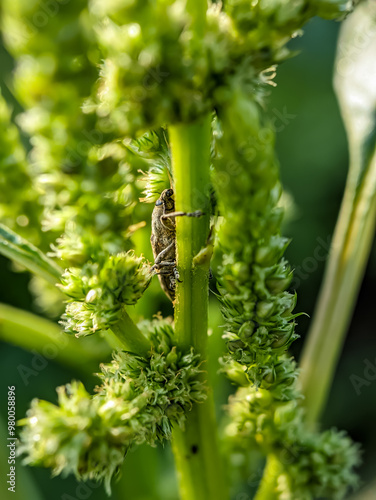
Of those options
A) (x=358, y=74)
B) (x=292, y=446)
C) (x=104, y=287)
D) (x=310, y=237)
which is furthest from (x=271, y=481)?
(x=310, y=237)

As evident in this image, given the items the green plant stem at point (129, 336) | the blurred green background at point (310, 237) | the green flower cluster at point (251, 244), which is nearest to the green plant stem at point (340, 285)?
the blurred green background at point (310, 237)

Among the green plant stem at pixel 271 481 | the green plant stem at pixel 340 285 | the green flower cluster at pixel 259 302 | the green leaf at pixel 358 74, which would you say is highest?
the green leaf at pixel 358 74

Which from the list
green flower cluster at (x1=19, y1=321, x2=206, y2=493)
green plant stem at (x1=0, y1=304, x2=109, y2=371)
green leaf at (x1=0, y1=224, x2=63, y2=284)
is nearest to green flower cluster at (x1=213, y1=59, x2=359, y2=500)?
green flower cluster at (x1=19, y1=321, x2=206, y2=493)

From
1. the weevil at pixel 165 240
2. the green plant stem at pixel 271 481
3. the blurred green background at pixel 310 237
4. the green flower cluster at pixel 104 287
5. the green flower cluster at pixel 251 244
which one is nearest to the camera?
the green flower cluster at pixel 251 244

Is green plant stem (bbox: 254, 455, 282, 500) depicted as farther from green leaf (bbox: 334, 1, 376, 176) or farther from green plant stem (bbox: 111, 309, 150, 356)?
green leaf (bbox: 334, 1, 376, 176)

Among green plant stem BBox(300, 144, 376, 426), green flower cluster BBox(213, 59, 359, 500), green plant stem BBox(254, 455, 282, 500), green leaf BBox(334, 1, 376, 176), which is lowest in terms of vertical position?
green plant stem BBox(254, 455, 282, 500)

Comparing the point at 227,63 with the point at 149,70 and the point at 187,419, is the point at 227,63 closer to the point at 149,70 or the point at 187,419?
the point at 149,70

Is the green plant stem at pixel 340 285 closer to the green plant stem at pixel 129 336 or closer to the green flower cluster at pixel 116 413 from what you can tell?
the green flower cluster at pixel 116 413
